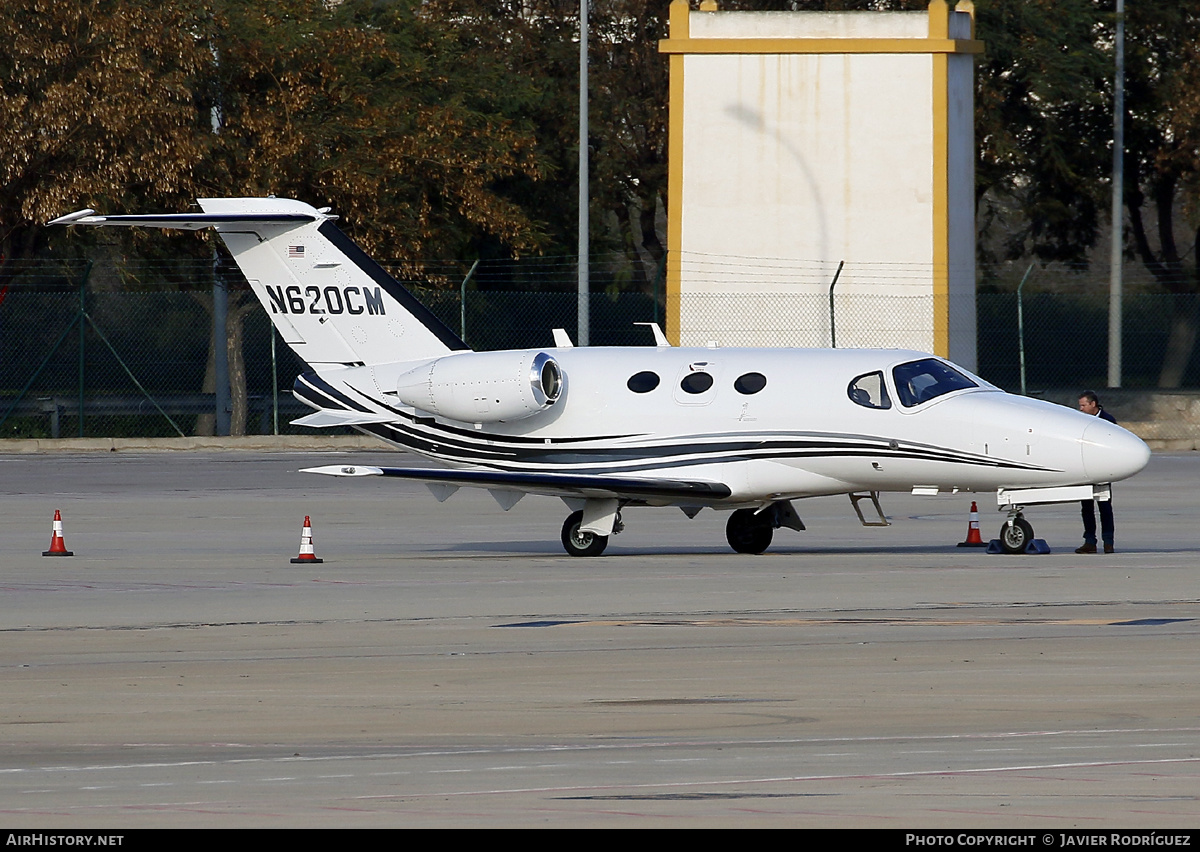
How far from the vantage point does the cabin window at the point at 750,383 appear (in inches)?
774

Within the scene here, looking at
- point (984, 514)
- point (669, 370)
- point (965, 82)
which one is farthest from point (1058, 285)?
point (669, 370)

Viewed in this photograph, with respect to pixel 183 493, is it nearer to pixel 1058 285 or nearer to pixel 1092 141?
pixel 1092 141

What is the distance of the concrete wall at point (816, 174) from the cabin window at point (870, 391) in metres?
18.9

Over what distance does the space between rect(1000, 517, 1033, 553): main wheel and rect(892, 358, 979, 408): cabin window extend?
1509 millimetres

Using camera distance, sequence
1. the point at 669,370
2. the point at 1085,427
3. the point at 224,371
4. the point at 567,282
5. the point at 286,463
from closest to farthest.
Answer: the point at 1085,427 → the point at 669,370 → the point at 286,463 → the point at 224,371 → the point at 567,282

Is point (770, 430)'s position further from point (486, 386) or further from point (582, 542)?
point (486, 386)

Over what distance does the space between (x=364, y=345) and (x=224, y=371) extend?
17.6 meters

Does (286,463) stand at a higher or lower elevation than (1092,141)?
lower

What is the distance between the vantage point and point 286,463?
111 ft

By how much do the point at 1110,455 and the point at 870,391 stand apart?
2452mm

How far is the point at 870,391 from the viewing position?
19344mm

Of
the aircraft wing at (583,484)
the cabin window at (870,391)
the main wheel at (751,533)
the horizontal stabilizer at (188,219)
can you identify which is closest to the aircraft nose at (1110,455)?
the cabin window at (870,391)

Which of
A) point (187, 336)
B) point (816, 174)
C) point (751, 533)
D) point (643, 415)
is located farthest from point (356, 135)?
point (751, 533)

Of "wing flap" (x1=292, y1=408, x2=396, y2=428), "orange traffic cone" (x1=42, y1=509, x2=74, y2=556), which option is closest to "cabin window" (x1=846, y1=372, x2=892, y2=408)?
"wing flap" (x1=292, y1=408, x2=396, y2=428)
